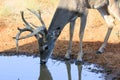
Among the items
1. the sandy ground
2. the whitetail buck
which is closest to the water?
the whitetail buck

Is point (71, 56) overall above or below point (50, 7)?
below

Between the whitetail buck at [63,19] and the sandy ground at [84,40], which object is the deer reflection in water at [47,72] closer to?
the whitetail buck at [63,19]

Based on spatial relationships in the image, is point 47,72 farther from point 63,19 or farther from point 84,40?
point 84,40

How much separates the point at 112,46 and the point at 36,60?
236 cm

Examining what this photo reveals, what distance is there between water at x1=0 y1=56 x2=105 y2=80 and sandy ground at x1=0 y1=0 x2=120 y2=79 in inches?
20.6

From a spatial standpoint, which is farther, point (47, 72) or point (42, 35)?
point (47, 72)

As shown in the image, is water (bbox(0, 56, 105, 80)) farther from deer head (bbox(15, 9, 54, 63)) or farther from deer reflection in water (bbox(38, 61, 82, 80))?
deer head (bbox(15, 9, 54, 63))

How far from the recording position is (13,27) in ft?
47.7

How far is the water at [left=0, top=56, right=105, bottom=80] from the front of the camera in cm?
946

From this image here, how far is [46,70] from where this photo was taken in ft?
32.8

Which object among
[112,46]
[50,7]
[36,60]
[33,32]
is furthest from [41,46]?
[50,7]

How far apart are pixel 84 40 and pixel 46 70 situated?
2849 mm

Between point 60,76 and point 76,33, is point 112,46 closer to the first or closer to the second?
point 76,33

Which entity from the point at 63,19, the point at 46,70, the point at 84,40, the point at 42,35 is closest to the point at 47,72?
the point at 46,70
